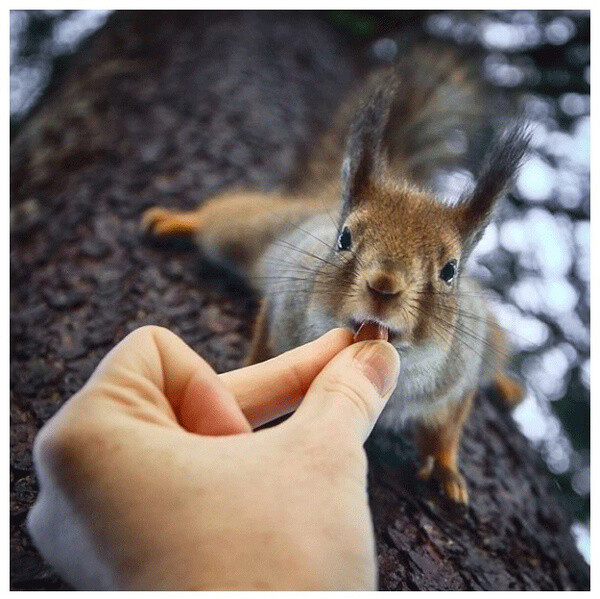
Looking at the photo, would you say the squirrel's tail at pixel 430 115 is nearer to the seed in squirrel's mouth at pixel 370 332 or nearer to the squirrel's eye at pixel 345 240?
the squirrel's eye at pixel 345 240

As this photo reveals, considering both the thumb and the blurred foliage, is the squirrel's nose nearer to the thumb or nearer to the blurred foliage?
the thumb

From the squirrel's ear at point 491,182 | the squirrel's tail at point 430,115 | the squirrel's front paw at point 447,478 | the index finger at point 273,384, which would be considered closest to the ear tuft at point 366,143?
the squirrel's ear at point 491,182

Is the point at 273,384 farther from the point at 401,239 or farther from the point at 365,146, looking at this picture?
the point at 365,146

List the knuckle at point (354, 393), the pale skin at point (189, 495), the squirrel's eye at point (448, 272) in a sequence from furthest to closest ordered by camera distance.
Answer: the squirrel's eye at point (448, 272), the knuckle at point (354, 393), the pale skin at point (189, 495)

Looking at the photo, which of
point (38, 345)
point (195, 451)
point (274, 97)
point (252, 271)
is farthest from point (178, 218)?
point (195, 451)

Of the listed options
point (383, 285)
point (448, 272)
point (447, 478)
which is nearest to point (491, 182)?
point (448, 272)

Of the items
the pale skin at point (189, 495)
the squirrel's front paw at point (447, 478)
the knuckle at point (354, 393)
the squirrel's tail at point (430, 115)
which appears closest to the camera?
the pale skin at point (189, 495)
